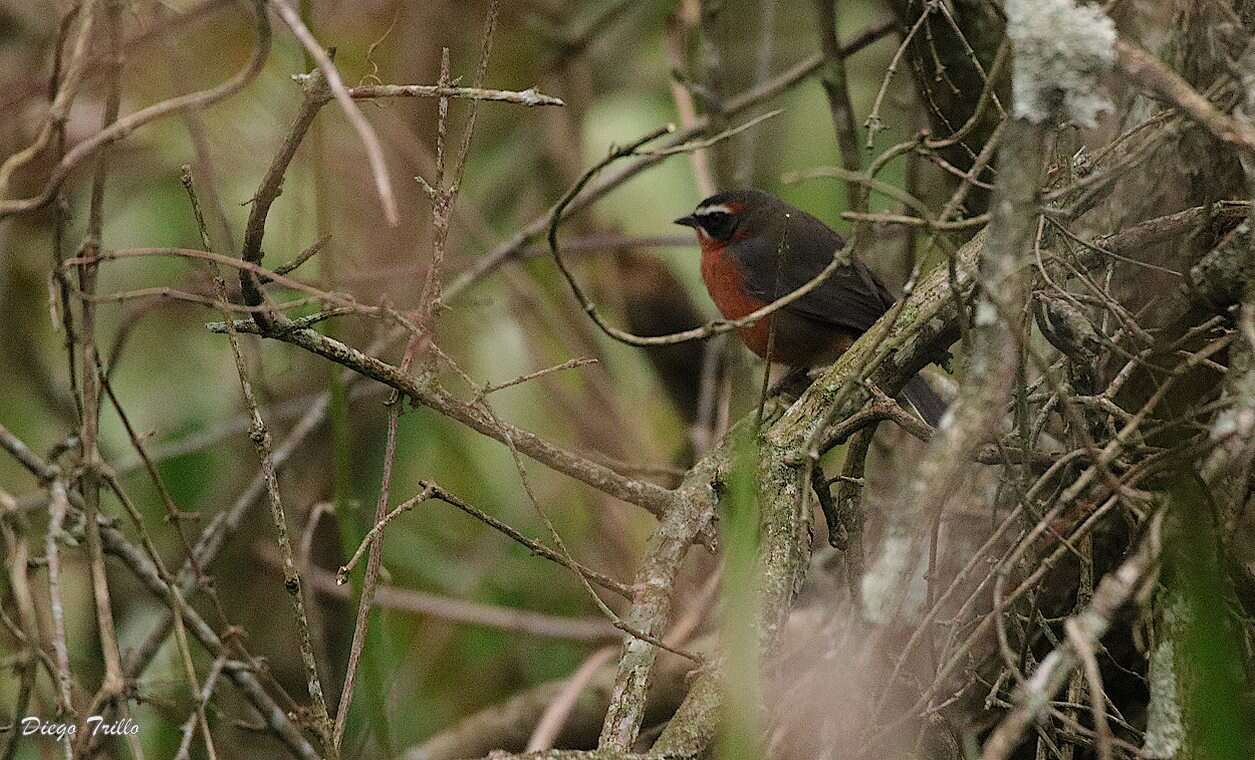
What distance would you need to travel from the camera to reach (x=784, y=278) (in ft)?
18.2


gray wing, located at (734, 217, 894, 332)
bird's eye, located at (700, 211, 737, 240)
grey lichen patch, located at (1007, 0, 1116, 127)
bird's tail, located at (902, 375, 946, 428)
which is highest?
grey lichen patch, located at (1007, 0, 1116, 127)

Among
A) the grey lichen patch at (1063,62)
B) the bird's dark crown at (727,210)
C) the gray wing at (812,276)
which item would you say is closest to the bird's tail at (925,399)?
the gray wing at (812,276)

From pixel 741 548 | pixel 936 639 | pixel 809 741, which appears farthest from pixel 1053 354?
pixel 741 548

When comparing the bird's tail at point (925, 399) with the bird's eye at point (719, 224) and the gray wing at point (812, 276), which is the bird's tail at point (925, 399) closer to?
the gray wing at point (812, 276)

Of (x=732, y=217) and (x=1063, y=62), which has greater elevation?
(x=1063, y=62)

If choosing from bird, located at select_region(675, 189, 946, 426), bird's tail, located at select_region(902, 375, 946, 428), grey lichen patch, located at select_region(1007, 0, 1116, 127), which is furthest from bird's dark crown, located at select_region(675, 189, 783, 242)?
grey lichen patch, located at select_region(1007, 0, 1116, 127)

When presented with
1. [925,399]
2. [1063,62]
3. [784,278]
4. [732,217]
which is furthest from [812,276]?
[1063,62]

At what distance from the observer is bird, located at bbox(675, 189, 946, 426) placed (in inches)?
206

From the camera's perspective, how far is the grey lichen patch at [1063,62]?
6.32 feet

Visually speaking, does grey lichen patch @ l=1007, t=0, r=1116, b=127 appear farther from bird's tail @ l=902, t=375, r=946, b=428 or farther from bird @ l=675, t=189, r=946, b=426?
bird @ l=675, t=189, r=946, b=426

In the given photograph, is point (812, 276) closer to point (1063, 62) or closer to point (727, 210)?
point (727, 210)

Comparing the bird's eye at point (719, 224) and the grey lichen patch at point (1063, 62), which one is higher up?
the grey lichen patch at point (1063, 62)

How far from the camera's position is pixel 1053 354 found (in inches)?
131

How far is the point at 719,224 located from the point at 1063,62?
146 inches
